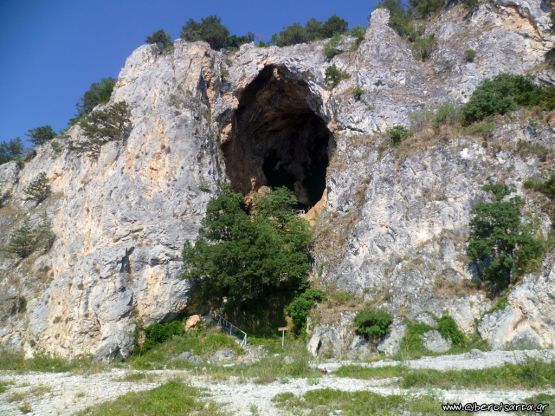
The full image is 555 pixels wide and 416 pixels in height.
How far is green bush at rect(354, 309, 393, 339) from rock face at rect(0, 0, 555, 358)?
94 cm

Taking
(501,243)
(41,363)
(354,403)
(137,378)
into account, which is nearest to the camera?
(354,403)

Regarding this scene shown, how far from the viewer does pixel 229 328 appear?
79.5 feet

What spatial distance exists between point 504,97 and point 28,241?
32131mm

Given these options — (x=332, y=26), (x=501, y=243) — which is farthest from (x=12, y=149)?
(x=501, y=243)

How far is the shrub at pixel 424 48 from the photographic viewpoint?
108 ft

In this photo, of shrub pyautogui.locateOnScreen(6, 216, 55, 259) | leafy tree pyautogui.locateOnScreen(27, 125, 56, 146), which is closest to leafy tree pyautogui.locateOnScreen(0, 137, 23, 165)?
leafy tree pyautogui.locateOnScreen(27, 125, 56, 146)

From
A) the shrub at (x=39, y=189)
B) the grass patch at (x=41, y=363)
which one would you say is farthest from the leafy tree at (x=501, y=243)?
the shrub at (x=39, y=189)

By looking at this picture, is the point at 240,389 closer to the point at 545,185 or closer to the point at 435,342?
the point at 435,342

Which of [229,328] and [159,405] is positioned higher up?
[159,405]

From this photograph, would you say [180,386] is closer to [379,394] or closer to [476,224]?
[379,394]

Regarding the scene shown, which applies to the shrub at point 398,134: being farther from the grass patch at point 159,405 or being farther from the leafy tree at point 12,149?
the leafy tree at point 12,149

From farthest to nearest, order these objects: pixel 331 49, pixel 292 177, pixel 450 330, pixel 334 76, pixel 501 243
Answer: pixel 292 177 < pixel 331 49 < pixel 334 76 < pixel 501 243 < pixel 450 330

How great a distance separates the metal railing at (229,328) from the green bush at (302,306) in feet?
8.76

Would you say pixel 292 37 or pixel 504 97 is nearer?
pixel 504 97
